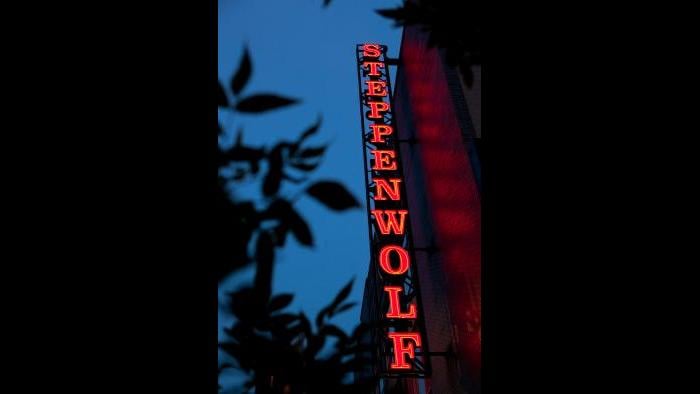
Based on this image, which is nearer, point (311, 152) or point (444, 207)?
point (311, 152)

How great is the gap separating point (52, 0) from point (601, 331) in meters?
2.97

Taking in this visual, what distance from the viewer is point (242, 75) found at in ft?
6.04

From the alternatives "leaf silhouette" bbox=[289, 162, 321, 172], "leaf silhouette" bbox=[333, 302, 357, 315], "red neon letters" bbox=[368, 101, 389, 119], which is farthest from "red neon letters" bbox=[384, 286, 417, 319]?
"leaf silhouette" bbox=[289, 162, 321, 172]

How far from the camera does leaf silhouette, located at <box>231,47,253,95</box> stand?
5.78 ft

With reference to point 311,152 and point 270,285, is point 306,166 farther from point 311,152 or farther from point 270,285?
point 270,285

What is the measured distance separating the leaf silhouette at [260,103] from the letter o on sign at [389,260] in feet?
30.5

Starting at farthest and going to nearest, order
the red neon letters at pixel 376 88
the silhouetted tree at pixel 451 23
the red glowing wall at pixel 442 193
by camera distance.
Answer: the red neon letters at pixel 376 88, the red glowing wall at pixel 442 193, the silhouetted tree at pixel 451 23

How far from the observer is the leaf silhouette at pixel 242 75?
5.78 feet

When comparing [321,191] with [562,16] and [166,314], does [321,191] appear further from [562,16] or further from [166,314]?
[562,16]

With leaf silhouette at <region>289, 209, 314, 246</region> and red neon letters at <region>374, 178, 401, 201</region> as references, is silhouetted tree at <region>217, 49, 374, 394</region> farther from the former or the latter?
red neon letters at <region>374, 178, 401, 201</region>

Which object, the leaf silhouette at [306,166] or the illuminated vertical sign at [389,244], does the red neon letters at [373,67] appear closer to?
the illuminated vertical sign at [389,244]

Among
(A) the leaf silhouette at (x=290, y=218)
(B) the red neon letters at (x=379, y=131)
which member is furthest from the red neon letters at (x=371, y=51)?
(A) the leaf silhouette at (x=290, y=218)

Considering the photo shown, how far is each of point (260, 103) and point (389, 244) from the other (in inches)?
384

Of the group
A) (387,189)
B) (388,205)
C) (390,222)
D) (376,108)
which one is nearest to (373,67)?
(376,108)
